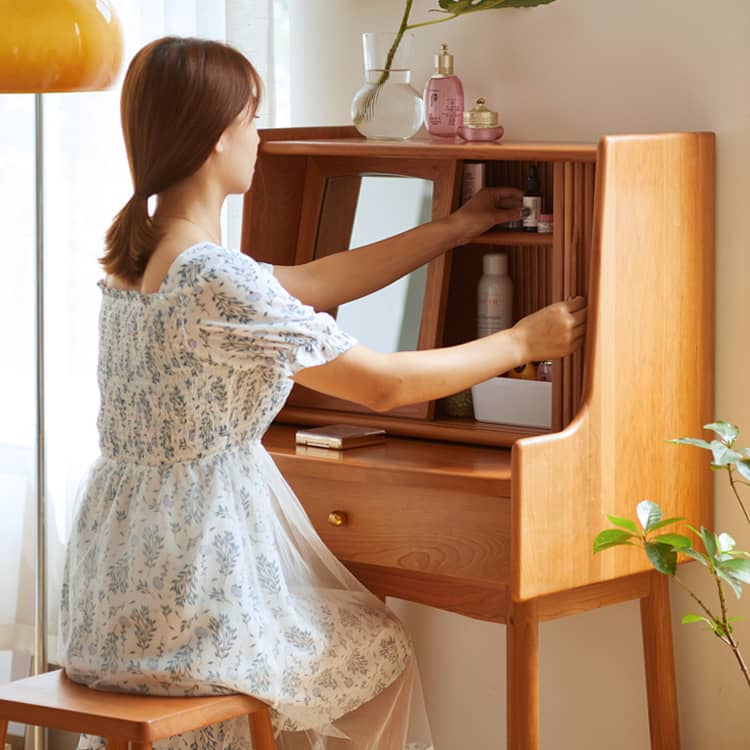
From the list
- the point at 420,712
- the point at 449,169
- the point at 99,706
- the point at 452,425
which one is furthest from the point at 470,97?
the point at 99,706

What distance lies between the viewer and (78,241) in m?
2.62

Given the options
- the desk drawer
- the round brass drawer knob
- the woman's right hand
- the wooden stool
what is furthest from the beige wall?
the wooden stool

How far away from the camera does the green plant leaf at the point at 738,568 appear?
1.66 metres

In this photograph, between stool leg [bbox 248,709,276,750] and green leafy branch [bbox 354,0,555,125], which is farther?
green leafy branch [bbox 354,0,555,125]

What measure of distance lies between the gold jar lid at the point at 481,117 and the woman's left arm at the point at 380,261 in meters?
0.10

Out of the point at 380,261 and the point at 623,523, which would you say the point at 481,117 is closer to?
the point at 380,261

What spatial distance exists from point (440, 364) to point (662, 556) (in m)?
0.38

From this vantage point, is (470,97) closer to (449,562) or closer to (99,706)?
(449,562)

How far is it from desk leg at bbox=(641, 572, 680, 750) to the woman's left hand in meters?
0.61

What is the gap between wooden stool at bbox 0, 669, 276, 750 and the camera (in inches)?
62.3

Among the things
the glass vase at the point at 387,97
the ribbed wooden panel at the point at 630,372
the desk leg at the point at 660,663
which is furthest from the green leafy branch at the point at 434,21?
the desk leg at the point at 660,663

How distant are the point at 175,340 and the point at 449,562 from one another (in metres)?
0.50

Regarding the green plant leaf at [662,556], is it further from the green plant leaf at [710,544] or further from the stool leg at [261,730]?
the stool leg at [261,730]

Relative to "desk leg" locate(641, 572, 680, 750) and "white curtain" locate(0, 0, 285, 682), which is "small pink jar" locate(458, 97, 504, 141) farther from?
"desk leg" locate(641, 572, 680, 750)
